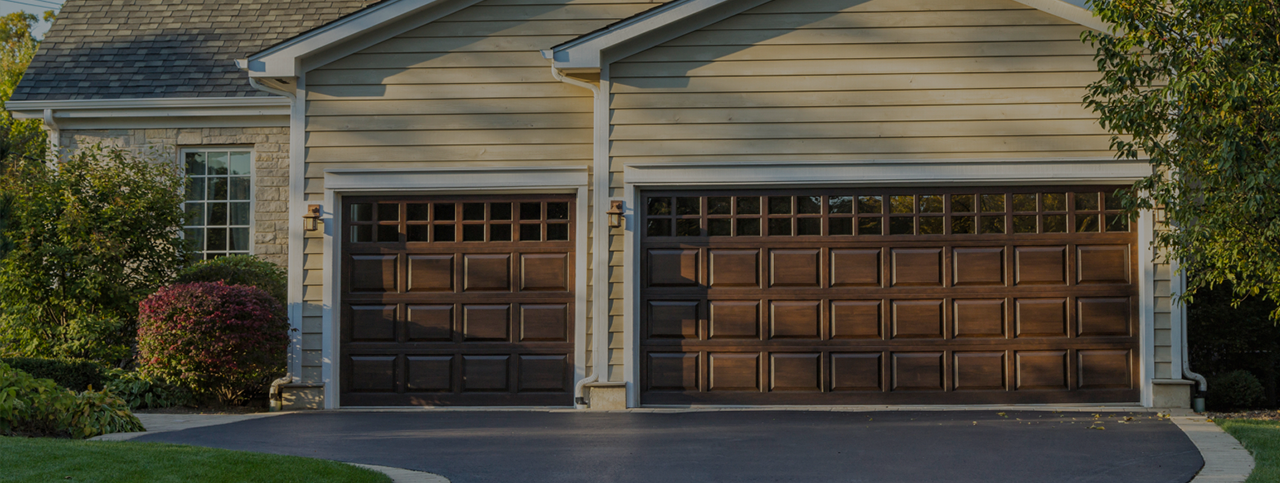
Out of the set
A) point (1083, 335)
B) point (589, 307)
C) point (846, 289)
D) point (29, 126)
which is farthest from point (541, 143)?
point (29, 126)

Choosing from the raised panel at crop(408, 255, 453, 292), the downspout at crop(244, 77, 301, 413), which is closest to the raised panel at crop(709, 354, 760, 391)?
the raised panel at crop(408, 255, 453, 292)

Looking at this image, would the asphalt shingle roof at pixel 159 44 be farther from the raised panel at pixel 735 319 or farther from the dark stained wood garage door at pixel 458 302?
the raised panel at pixel 735 319

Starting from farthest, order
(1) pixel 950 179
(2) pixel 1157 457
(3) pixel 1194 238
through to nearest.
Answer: (1) pixel 950 179 < (3) pixel 1194 238 < (2) pixel 1157 457

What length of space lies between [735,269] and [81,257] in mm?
6346

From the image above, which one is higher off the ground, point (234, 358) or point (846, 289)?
point (846, 289)

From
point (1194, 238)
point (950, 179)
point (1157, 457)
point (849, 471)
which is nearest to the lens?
point (849, 471)

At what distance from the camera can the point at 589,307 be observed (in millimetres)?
8977

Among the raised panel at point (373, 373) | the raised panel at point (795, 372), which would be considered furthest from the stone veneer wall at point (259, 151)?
the raised panel at point (795, 372)

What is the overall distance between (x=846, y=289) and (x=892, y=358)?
0.75m

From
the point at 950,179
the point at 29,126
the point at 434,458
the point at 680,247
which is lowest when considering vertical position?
the point at 434,458

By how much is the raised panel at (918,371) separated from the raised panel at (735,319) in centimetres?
132

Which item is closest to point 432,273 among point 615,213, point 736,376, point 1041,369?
point 615,213

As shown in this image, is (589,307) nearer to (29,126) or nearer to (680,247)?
(680,247)

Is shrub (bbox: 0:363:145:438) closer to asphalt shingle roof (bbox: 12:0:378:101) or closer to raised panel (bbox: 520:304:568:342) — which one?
raised panel (bbox: 520:304:568:342)
